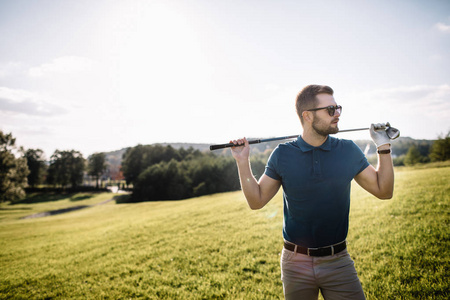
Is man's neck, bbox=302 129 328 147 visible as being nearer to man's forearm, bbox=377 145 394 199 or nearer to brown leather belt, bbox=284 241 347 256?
man's forearm, bbox=377 145 394 199

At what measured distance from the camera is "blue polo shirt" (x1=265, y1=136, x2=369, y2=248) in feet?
7.59

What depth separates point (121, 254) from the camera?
877cm

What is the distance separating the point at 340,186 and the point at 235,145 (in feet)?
4.10

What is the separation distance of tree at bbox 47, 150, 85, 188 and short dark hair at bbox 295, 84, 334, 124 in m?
96.6

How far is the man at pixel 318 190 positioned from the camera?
7.43 feet

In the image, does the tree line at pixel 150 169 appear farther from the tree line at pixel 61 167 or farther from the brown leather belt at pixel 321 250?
the brown leather belt at pixel 321 250

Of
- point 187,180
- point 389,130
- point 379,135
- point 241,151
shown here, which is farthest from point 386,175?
point 187,180

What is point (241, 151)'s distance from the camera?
106 inches

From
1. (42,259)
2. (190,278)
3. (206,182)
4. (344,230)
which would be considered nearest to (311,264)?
(344,230)

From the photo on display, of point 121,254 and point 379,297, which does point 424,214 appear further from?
point 121,254

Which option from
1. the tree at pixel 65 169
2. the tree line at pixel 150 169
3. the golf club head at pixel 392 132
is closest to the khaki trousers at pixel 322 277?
the golf club head at pixel 392 132

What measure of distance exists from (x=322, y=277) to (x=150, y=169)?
65.4 meters

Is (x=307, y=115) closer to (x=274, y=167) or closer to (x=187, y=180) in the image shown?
(x=274, y=167)

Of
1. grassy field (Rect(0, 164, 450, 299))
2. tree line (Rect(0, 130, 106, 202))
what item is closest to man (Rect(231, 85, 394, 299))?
grassy field (Rect(0, 164, 450, 299))
